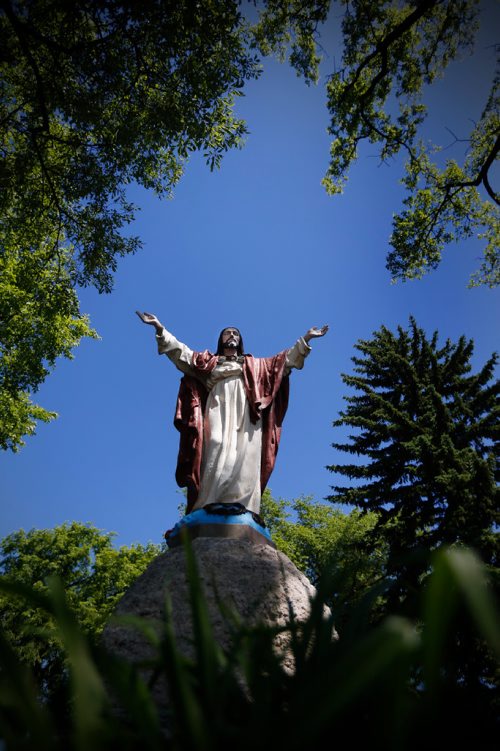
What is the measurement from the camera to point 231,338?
5.86 m

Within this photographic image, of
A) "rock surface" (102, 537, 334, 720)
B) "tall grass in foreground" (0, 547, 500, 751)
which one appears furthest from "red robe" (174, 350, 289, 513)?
"tall grass in foreground" (0, 547, 500, 751)

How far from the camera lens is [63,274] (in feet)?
34.3

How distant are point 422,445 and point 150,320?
779 cm

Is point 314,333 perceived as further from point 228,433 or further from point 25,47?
point 25,47

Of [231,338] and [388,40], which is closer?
[231,338]

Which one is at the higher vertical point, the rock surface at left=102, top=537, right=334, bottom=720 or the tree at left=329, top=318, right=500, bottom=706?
the tree at left=329, top=318, right=500, bottom=706

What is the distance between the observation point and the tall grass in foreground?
2.25 feet

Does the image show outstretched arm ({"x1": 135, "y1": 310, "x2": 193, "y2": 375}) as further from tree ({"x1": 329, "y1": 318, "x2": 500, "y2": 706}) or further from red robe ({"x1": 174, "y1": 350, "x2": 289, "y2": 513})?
tree ({"x1": 329, "y1": 318, "x2": 500, "y2": 706})

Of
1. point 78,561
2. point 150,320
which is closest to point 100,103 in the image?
point 150,320

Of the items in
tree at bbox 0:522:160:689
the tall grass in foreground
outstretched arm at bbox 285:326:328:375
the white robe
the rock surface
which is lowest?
the tall grass in foreground

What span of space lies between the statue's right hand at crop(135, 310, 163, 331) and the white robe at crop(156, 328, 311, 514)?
8 centimetres

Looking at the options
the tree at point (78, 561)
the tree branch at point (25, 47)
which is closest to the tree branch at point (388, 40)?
the tree branch at point (25, 47)

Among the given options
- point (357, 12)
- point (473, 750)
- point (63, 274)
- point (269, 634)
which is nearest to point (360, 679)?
point (473, 750)

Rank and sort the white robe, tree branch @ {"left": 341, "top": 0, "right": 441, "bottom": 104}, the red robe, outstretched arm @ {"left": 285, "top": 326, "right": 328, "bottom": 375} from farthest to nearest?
tree branch @ {"left": 341, "top": 0, "right": 441, "bottom": 104} < outstretched arm @ {"left": 285, "top": 326, "right": 328, "bottom": 375} < the red robe < the white robe
